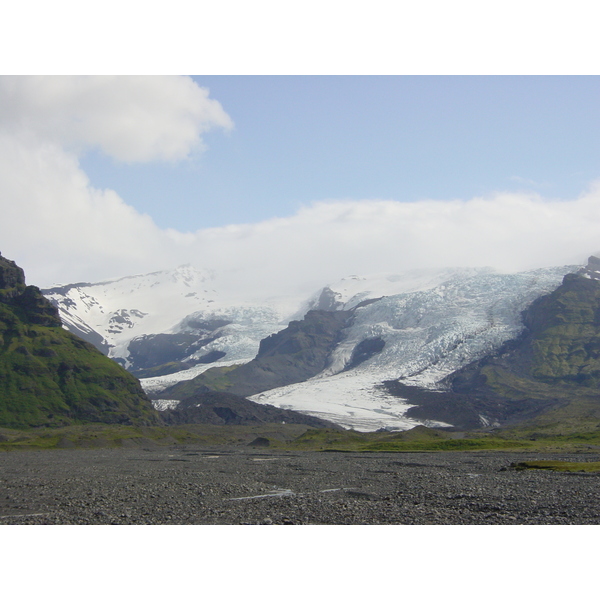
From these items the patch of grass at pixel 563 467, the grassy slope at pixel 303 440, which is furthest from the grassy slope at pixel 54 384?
the patch of grass at pixel 563 467

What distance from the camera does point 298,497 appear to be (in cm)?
4225

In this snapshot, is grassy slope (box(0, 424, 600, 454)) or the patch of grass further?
grassy slope (box(0, 424, 600, 454))

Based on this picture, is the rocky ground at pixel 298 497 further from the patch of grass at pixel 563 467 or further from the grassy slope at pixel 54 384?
the grassy slope at pixel 54 384

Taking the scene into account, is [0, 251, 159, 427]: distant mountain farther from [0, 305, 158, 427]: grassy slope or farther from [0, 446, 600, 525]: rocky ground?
[0, 446, 600, 525]: rocky ground

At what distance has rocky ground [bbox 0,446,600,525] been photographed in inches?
1302

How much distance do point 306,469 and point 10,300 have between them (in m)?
161

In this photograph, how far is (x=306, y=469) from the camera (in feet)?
226

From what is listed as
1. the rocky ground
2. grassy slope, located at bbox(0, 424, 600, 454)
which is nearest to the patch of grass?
the rocky ground

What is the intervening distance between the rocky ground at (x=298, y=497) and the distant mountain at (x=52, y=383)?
108 m

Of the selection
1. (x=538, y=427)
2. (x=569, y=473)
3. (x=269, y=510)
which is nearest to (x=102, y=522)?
(x=269, y=510)

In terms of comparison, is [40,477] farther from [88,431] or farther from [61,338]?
[61,338]

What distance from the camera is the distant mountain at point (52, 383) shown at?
16388cm

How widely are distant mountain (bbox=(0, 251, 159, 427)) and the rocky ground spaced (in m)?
108

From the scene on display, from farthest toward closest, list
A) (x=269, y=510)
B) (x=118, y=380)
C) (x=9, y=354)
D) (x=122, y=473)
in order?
(x=118, y=380), (x=9, y=354), (x=122, y=473), (x=269, y=510)
